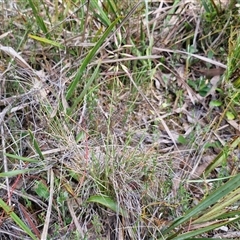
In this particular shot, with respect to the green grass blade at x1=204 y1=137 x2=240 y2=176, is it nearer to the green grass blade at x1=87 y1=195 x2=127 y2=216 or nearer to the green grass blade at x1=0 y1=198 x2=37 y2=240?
the green grass blade at x1=87 y1=195 x2=127 y2=216

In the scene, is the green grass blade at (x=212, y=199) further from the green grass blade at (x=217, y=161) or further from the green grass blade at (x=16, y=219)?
the green grass blade at (x=16, y=219)

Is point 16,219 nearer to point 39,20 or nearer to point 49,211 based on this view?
point 49,211

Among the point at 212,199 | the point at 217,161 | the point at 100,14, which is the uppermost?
the point at 100,14

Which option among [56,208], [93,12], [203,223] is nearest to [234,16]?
[93,12]

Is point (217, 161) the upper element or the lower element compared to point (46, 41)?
lower

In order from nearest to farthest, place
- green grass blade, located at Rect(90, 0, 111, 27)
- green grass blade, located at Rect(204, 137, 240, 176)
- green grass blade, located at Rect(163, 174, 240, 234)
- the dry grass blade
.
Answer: green grass blade, located at Rect(163, 174, 240, 234)
the dry grass blade
green grass blade, located at Rect(204, 137, 240, 176)
green grass blade, located at Rect(90, 0, 111, 27)

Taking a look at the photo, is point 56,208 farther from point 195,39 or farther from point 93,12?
point 195,39

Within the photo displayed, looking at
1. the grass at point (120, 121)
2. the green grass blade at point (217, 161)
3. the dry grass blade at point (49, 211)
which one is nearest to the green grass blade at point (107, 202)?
the grass at point (120, 121)

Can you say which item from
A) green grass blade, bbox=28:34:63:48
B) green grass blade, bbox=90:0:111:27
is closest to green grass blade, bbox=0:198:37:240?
green grass blade, bbox=28:34:63:48

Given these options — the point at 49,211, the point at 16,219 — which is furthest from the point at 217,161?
the point at 16,219
